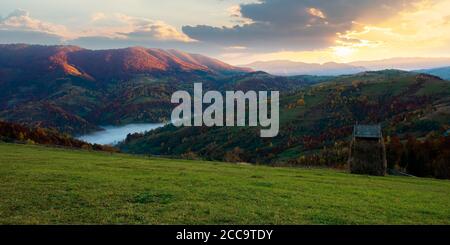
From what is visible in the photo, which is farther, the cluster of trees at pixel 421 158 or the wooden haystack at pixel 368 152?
the cluster of trees at pixel 421 158

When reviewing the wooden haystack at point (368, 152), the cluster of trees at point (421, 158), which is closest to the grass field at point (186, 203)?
the wooden haystack at point (368, 152)

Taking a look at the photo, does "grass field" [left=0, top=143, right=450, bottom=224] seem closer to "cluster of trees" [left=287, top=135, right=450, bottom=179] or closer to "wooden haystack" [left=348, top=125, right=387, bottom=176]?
"wooden haystack" [left=348, top=125, right=387, bottom=176]

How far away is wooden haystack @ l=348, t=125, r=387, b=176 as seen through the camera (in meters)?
62.8

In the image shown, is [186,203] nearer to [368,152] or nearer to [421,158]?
[368,152]

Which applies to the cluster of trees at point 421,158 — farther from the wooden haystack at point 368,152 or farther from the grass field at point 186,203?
the grass field at point 186,203

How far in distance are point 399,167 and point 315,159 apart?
68.8 m

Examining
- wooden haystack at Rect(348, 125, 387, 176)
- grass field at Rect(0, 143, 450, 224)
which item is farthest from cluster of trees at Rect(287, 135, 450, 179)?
grass field at Rect(0, 143, 450, 224)

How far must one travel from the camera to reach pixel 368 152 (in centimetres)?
6369

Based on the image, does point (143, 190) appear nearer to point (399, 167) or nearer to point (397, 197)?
point (397, 197)

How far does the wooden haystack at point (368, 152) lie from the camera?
62812mm

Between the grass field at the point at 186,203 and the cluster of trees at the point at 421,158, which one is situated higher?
the grass field at the point at 186,203

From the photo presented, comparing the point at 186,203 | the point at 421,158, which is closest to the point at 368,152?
the point at 421,158
